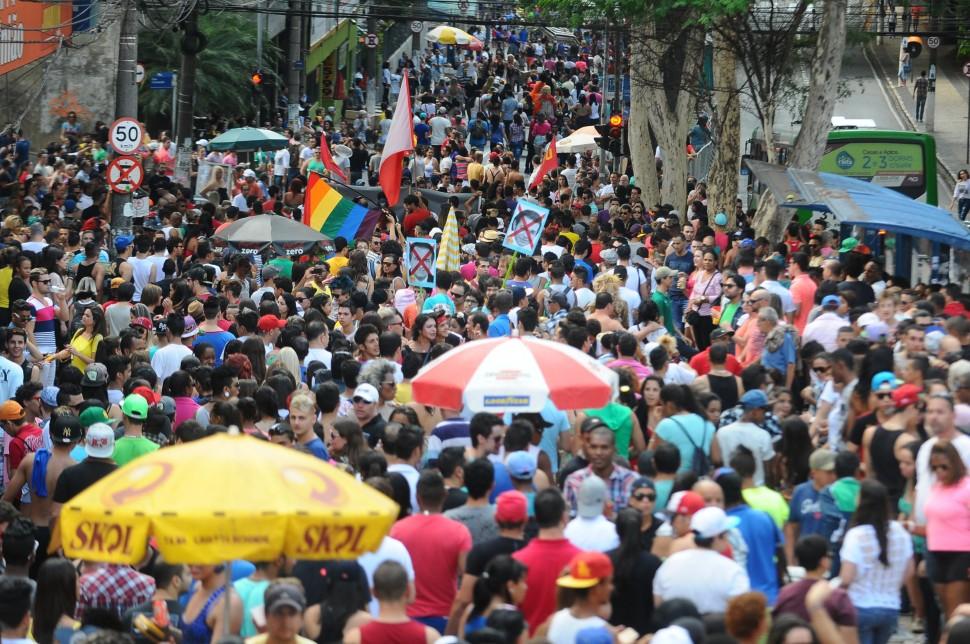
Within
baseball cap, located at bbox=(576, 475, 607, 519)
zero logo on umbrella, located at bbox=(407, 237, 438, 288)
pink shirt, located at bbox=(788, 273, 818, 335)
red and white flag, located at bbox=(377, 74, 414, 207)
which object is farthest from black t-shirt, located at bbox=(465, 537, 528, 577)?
red and white flag, located at bbox=(377, 74, 414, 207)

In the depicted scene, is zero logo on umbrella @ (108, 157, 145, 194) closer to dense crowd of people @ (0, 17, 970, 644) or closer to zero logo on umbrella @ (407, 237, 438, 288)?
dense crowd of people @ (0, 17, 970, 644)

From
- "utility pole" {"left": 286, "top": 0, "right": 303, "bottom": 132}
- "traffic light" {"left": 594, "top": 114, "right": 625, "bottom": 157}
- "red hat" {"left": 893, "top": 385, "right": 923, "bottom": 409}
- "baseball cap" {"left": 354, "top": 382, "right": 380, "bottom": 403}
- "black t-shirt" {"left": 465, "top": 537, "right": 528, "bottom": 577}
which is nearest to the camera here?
"black t-shirt" {"left": 465, "top": 537, "right": 528, "bottom": 577}

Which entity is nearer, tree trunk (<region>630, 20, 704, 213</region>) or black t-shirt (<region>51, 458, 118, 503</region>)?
black t-shirt (<region>51, 458, 118, 503</region>)

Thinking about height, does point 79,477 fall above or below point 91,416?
below

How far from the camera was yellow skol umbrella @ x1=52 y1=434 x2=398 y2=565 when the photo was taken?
6.46 metres

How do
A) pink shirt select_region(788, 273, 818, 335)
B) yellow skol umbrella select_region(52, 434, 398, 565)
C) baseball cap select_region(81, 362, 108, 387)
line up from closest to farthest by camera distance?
yellow skol umbrella select_region(52, 434, 398, 565), baseball cap select_region(81, 362, 108, 387), pink shirt select_region(788, 273, 818, 335)

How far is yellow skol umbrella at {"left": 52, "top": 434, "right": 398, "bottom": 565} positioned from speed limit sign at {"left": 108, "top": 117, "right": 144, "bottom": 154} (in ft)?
51.5

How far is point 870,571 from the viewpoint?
27.3ft

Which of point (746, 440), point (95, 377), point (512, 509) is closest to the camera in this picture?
point (512, 509)

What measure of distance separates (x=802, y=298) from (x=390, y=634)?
30.4 feet

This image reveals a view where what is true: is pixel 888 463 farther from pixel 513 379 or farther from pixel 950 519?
pixel 513 379

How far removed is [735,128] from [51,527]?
19526 millimetres

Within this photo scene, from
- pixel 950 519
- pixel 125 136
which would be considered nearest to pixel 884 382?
pixel 950 519

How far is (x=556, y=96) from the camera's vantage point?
48969 millimetres
